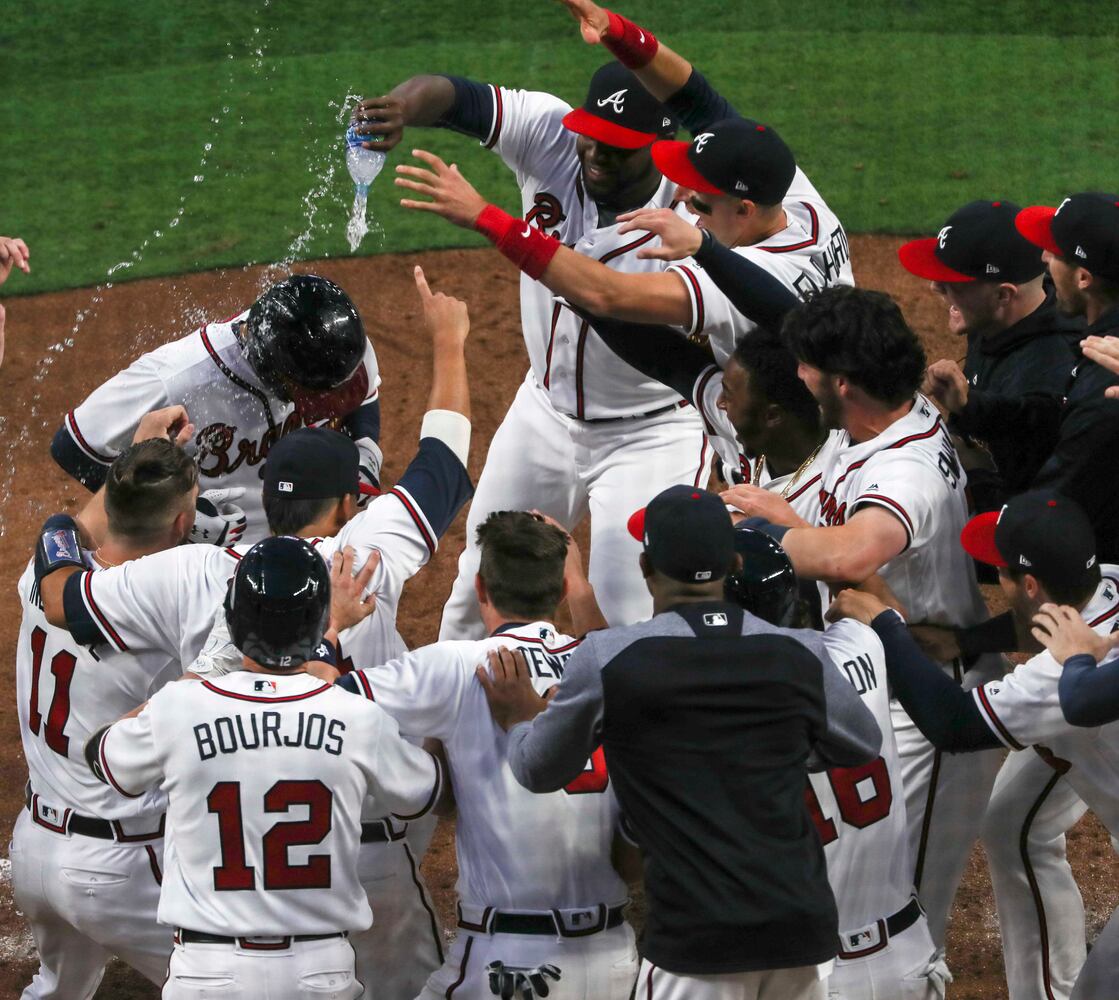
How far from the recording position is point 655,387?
5.39m

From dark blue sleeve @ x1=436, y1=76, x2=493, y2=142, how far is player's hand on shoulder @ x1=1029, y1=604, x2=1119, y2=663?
2.76m

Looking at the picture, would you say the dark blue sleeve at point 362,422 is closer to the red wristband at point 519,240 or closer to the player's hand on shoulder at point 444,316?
the player's hand on shoulder at point 444,316

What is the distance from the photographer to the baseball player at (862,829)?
332 centimetres

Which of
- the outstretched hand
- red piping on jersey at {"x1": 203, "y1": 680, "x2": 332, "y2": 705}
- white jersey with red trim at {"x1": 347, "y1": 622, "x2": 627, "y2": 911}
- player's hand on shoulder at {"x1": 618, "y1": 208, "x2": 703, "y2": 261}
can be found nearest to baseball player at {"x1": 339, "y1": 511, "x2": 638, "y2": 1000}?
white jersey with red trim at {"x1": 347, "y1": 622, "x2": 627, "y2": 911}

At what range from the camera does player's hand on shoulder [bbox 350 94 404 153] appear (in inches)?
195

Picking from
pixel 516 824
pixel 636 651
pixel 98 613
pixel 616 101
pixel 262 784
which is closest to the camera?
pixel 636 651

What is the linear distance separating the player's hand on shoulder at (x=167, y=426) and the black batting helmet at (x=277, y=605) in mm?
1250

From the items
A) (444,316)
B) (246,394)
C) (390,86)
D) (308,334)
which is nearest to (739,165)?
(444,316)

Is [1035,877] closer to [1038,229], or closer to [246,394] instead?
[1038,229]

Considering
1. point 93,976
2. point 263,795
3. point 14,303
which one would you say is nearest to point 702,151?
point 263,795

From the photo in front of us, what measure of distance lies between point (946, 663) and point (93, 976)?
2361 millimetres

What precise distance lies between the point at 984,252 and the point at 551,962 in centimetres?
219

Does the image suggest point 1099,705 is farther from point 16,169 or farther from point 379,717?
point 16,169

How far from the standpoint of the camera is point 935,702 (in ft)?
11.3
